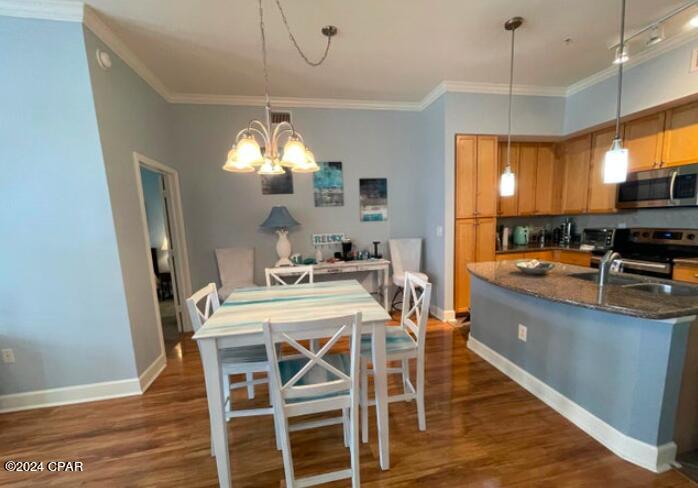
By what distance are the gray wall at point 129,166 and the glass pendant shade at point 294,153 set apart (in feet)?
4.88

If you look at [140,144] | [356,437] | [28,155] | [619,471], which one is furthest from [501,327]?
[28,155]

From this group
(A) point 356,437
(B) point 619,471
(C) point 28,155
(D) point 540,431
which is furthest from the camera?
(C) point 28,155

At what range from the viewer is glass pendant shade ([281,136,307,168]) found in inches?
66.5

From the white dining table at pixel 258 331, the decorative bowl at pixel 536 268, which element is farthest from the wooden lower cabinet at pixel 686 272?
the white dining table at pixel 258 331

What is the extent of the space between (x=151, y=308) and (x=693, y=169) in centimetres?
517

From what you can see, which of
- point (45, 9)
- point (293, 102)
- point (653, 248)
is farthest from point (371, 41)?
point (653, 248)

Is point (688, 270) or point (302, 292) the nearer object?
point (302, 292)

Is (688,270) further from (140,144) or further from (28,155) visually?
(28,155)

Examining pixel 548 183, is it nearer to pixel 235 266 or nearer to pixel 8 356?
pixel 235 266

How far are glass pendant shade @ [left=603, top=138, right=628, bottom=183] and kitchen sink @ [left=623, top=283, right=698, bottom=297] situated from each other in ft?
2.51

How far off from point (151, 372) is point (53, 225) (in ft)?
4.63

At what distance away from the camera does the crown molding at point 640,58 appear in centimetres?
237

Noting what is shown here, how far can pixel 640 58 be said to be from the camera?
2.70 meters

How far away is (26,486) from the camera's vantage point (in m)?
1.51
